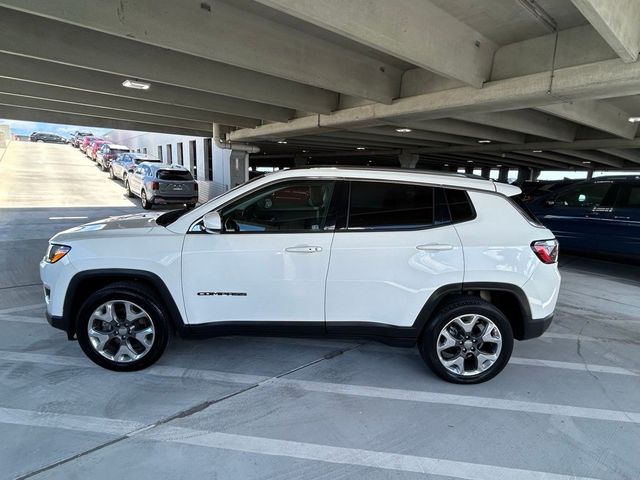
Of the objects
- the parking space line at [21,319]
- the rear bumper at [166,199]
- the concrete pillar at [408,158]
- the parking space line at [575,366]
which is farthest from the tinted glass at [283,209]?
the concrete pillar at [408,158]

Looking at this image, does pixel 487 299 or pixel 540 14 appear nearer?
pixel 487 299

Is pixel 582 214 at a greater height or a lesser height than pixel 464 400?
greater

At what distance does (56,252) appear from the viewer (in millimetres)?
3357

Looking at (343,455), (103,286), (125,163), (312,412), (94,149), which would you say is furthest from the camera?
(94,149)

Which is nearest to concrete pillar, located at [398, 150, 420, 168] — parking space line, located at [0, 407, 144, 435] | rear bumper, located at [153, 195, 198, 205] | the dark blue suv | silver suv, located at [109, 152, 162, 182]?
rear bumper, located at [153, 195, 198, 205]

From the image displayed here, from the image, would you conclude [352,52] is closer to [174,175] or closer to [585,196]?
[585,196]

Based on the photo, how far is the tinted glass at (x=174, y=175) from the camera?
48.0 feet

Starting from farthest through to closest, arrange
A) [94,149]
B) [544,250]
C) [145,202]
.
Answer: [94,149], [145,202], [544,250]

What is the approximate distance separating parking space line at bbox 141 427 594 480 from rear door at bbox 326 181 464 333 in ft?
3.36

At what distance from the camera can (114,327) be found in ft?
11.0

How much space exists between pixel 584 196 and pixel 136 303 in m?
8.29

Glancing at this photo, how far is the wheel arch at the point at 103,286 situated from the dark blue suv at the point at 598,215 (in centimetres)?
767

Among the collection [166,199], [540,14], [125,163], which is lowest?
[166,199]

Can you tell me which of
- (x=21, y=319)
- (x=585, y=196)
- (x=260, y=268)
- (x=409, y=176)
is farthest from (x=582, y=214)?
(x=21, y=319)
